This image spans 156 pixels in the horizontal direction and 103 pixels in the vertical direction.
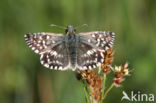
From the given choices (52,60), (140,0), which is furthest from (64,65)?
(140,0)

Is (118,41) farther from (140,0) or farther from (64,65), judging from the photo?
(64,65)

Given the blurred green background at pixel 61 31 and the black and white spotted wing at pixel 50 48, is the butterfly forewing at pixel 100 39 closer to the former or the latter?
the black and white spotted wing at pixel 50 48

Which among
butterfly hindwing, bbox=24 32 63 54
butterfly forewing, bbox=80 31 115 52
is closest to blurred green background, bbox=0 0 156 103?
butterfly hindwing, bbox=24 32 63 54

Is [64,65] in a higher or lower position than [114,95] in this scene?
higher

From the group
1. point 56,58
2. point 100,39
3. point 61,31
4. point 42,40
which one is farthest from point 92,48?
point 61,31

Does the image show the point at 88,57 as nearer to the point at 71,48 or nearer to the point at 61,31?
the point at 71,48

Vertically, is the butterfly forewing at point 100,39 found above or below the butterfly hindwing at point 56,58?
above

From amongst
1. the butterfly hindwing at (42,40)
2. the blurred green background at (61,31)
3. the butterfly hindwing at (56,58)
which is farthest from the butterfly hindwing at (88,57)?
the blurred green background at (61,31)
